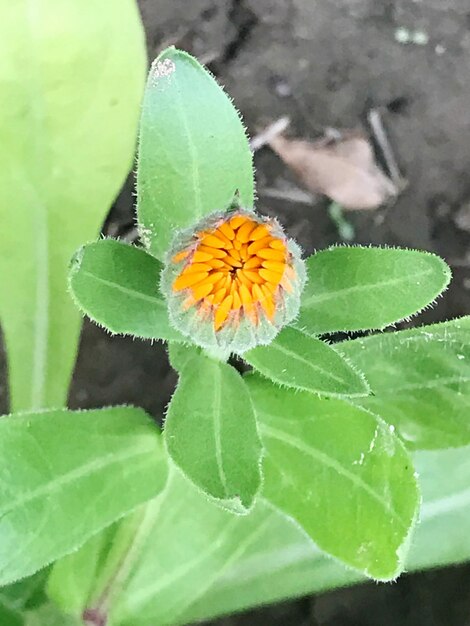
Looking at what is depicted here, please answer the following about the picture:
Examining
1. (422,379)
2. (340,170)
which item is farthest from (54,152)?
(422,379)

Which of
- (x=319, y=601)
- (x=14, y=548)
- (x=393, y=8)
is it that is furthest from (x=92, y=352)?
(x=393, y=8)

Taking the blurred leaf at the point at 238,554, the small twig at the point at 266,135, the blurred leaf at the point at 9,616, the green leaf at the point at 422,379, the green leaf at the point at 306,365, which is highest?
the green leaf at the point at 306,365

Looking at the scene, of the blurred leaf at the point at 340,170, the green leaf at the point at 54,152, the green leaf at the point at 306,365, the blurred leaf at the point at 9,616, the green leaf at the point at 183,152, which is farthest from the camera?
the blurred leaf at the point at 340,170

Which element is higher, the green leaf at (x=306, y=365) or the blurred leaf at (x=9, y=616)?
the green leaf at (x=306, y=365)

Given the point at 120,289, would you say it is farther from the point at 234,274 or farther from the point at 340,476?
the point at 340,476

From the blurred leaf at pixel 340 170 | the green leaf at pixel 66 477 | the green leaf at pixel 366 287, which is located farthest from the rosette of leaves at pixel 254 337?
the blurred leaf at pixel 340 170

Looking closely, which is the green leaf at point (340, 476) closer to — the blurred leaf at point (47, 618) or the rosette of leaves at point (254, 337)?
the rosette of leaves at point (254, 337)

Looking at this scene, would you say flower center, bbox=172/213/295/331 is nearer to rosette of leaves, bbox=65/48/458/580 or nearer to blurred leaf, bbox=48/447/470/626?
rosette of leaves, bbox=65/48/458/580

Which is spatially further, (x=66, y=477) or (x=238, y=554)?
(x=238, y=554)
